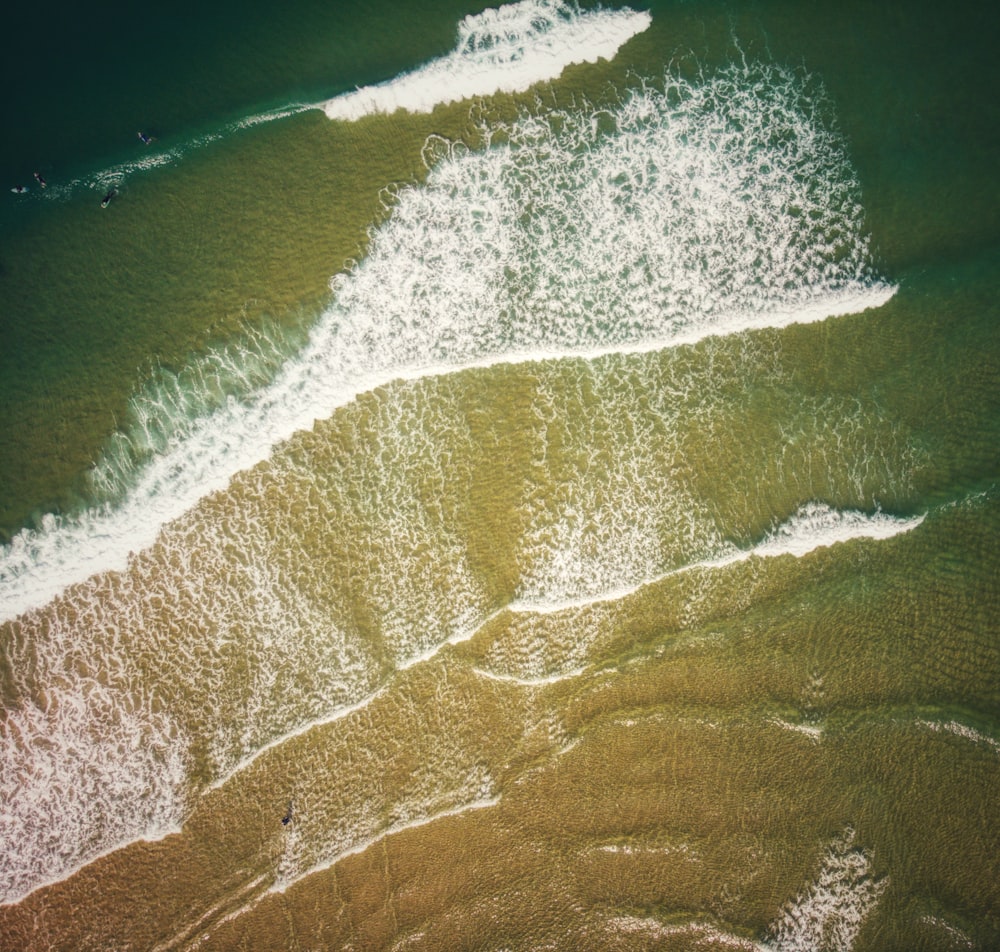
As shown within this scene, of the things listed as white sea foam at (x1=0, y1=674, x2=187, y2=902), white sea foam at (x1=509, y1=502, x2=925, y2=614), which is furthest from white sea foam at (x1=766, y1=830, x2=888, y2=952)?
white sea foam at (x1=0, y1=674, x2=187, y2=902)

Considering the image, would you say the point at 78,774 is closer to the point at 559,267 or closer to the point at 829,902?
the point at 559,267

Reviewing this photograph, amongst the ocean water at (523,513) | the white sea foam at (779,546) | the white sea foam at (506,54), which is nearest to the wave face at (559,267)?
the ocean water at (523,513)

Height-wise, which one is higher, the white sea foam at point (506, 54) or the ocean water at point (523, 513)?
the white sea foam at point (506, 54)

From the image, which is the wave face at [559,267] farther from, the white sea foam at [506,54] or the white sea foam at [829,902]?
the white sea foam at [829,902]

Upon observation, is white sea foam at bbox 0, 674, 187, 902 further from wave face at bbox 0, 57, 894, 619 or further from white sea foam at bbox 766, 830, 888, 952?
white sea foam at bbox 766, 830, 888, 952

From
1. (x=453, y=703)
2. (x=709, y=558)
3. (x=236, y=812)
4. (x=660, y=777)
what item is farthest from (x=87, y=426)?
(x=660, y=777)

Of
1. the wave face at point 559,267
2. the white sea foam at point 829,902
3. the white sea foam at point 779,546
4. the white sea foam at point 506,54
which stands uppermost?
the white sea foam at point 506,54
